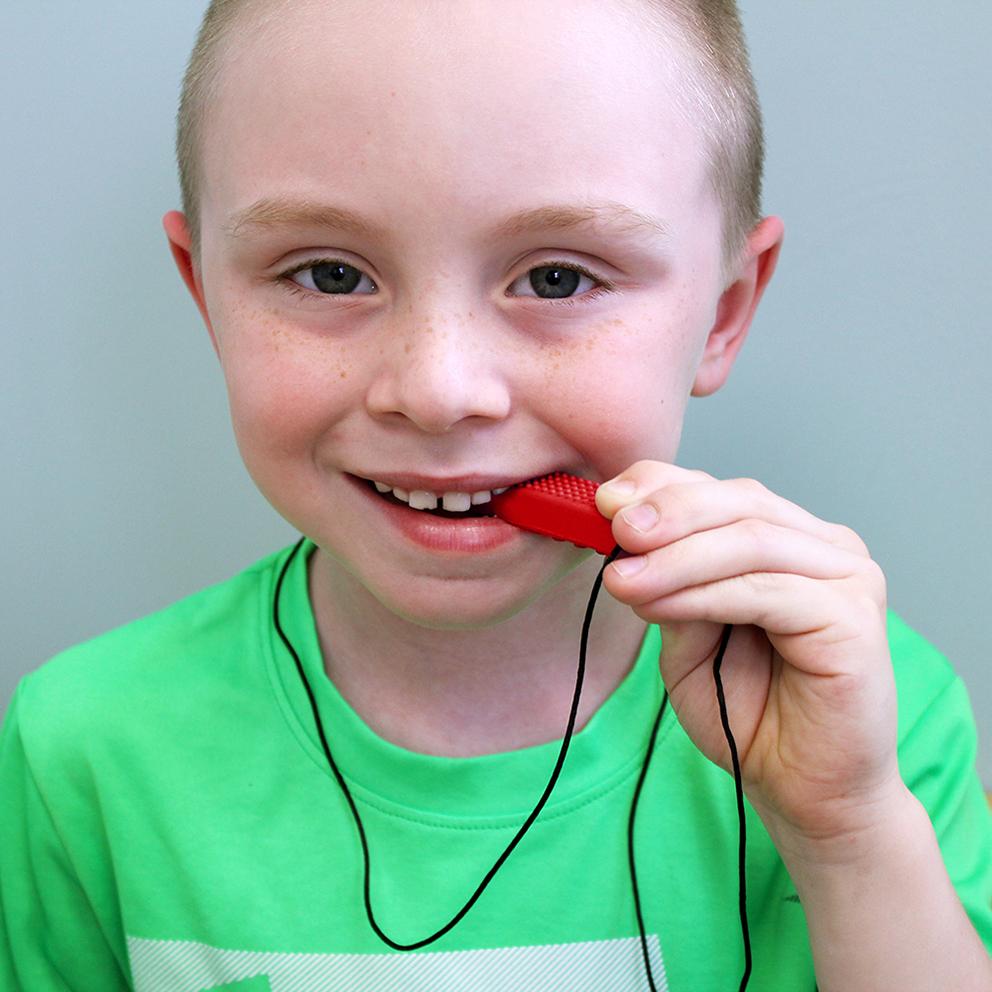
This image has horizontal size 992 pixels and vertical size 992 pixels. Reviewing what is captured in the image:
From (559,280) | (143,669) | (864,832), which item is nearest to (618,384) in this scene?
(559,280)

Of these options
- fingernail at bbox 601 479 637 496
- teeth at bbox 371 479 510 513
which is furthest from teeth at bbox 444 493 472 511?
fingernail at bbox 601 479 637 496

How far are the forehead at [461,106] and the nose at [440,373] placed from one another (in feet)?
0.20

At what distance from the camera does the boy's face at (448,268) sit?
68cm

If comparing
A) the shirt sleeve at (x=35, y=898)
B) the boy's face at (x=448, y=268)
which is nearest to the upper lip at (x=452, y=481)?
the boy's face at (x=448, y=268)

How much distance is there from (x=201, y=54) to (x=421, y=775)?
1.55ft

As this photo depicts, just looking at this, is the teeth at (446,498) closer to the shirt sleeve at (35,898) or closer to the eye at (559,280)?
the eye at (559,280)

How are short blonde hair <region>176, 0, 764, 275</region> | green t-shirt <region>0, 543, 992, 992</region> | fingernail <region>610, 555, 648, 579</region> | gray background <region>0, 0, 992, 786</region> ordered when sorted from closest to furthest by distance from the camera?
fingernail <region>610, 555, 648, 579</region>
short blonde hair <region>176, 0, 764, 275</region>
green t-shirt <region>0, 543, 992, 992</region>
gray background <region>0, 0, 992, 786</region>

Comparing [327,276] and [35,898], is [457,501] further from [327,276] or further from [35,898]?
[35,898]

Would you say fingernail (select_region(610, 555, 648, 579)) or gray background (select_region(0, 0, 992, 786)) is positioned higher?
gray background (select_region(0, 0, 992, 786))

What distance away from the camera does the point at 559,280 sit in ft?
2.42

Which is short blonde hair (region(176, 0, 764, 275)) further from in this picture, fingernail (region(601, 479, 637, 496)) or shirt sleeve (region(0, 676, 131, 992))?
shirt sleeve (region(0, 676, 131, 992))

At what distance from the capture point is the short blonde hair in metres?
0.76

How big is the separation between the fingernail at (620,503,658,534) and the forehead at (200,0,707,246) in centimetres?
17

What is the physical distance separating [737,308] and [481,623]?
27 cm
